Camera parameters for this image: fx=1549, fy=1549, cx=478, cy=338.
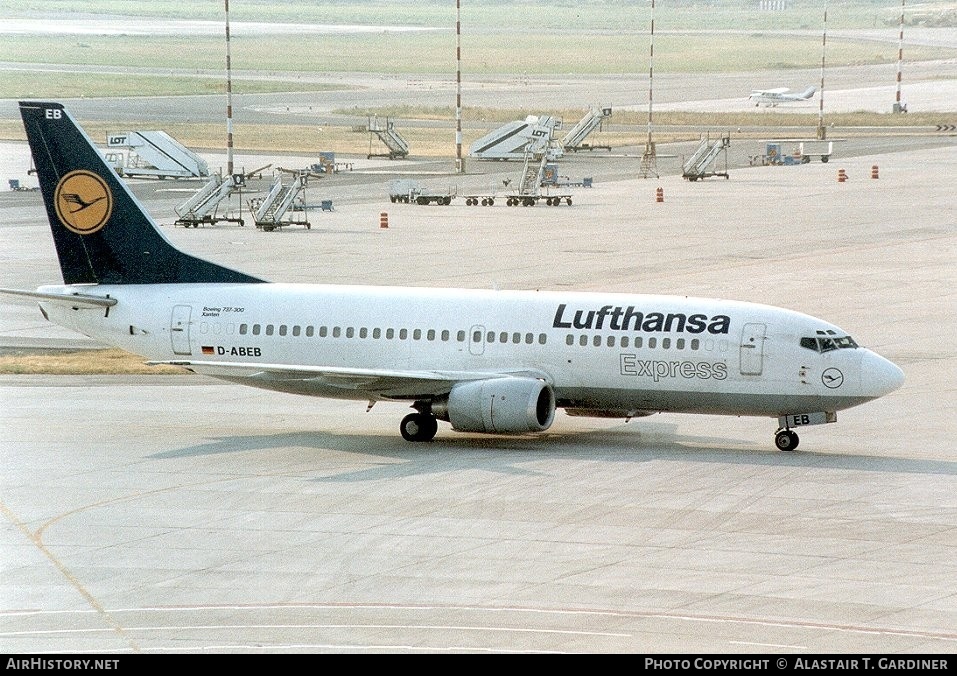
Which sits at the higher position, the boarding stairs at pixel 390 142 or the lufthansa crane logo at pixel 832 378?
the boarding stairs at pixel 390 142

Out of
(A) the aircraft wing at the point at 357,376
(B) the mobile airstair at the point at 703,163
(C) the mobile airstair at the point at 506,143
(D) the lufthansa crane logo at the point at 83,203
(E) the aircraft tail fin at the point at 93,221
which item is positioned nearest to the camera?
(A) the aircraft wing at the point at 357,376

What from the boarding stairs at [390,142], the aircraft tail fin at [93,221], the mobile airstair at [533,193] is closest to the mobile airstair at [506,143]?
the boarding stairs at [390,142]

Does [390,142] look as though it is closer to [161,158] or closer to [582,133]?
[582,133]

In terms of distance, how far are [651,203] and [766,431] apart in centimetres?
6562

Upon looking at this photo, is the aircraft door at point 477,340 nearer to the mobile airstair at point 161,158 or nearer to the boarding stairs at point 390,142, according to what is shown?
the mobile airstair at point 161,158

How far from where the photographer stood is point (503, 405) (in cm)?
4169

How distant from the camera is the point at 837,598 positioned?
94.3 ft

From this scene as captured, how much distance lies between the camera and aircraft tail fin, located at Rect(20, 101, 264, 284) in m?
47.1

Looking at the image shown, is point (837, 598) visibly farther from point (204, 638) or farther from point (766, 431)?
point (766, 431)

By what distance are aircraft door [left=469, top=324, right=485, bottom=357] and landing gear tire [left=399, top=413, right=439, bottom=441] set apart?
222 centimetres

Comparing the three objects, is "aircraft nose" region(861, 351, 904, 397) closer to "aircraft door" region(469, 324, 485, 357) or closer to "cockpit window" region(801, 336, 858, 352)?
"cockpit window" region(801, 336, 858, 352)

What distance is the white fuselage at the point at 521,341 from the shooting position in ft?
136

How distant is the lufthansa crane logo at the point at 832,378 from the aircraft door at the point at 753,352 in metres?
1.65

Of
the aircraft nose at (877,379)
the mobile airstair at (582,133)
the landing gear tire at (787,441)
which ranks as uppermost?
the mobile airstair at (582,133)
